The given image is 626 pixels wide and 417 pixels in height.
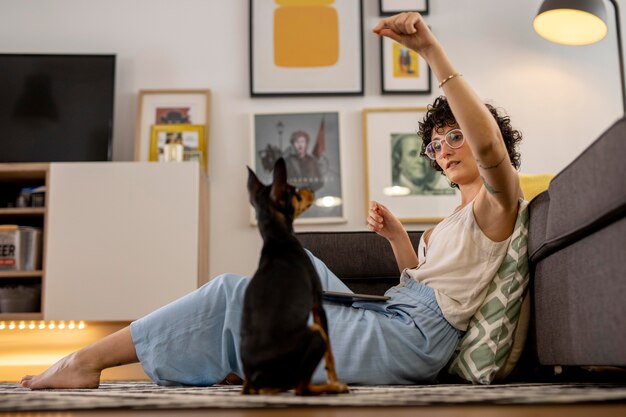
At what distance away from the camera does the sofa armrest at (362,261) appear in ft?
7.65

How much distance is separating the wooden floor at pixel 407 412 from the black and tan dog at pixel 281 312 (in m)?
0.09

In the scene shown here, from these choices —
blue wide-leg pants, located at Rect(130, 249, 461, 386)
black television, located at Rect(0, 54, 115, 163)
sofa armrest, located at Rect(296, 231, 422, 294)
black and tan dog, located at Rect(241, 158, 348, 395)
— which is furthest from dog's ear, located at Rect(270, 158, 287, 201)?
black television, located at Rect(0, 54, 115, 163)

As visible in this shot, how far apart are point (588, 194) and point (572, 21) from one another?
7.52 feet

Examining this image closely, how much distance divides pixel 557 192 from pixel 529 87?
97.4 inches

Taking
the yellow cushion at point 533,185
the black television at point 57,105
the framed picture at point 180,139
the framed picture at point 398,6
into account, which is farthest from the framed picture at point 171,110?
the yellow cushion at point 533,185

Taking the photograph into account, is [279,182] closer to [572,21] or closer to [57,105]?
[572,21]

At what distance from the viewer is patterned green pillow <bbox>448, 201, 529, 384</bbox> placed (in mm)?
1548

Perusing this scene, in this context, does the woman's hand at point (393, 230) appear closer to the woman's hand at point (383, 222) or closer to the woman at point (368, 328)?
the woman's hand at point (383, 222)

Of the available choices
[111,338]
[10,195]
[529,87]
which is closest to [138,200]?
[10,195]

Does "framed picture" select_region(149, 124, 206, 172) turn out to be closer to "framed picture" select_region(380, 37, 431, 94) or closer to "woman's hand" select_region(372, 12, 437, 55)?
"framed picture" select_region(380, 37, 431, 94)

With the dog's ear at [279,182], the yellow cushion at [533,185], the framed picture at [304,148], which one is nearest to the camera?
the dog's ear at [279,182]

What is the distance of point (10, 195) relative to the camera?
11.5 feet

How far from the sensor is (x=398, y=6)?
3.73 metres

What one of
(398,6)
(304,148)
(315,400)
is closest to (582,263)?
(315,400)
